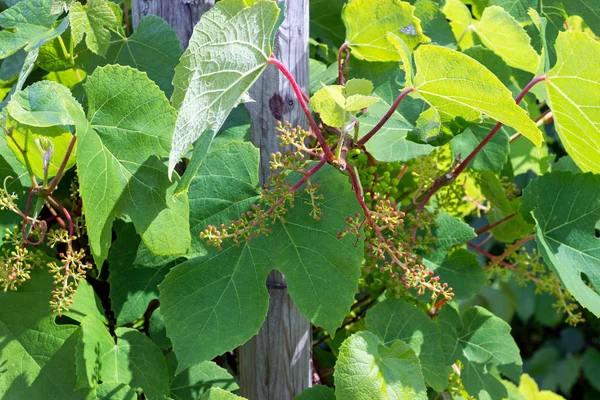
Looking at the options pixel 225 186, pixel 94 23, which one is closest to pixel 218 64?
pixel 225 186

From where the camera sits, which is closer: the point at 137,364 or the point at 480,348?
the point at 137,364

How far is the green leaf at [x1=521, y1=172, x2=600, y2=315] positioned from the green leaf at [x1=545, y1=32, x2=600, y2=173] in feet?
0.32

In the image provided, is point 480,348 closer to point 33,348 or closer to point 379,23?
point 379,23

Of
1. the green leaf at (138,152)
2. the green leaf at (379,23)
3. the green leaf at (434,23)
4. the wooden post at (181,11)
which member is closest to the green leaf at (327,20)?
the green leaf at (434,23)

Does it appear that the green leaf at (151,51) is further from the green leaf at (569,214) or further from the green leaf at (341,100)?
the green leaf at (569,214)

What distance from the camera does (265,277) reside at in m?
1.23

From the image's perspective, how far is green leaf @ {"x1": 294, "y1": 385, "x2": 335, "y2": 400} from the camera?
137 cm

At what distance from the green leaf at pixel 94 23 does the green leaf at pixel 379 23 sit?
508 mm

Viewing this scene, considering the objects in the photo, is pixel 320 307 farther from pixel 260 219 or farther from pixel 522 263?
pixel 522 263

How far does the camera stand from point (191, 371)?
4.50 feet

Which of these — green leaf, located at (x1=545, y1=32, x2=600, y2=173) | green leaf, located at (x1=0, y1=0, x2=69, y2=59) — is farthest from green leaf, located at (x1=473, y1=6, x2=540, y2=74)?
green leaf, located at (x1=0, y1=0, x2=69, y2=59)

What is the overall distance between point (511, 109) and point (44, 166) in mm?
849

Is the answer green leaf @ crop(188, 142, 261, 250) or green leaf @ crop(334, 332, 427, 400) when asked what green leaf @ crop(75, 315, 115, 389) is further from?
green leaf @ crop(334, 332, 427, 400)

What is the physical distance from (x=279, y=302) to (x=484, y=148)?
2.09 feet
